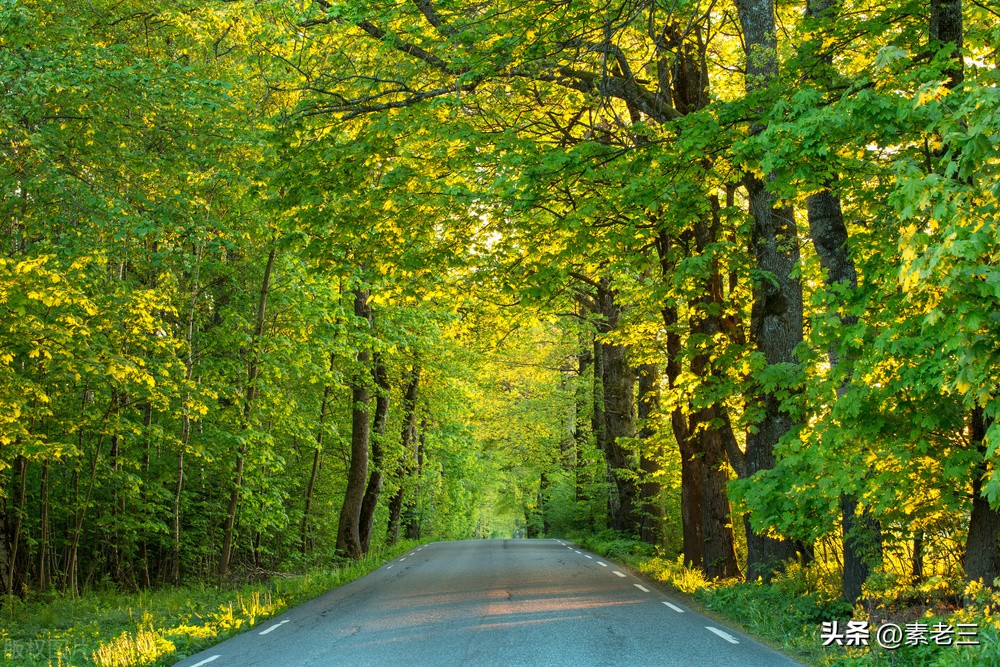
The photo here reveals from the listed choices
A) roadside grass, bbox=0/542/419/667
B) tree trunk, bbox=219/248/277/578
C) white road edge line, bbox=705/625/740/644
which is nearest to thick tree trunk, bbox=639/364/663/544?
roadside grass, bbox=0/542/419/667

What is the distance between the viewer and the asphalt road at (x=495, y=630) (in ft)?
27.7

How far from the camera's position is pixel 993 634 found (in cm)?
666

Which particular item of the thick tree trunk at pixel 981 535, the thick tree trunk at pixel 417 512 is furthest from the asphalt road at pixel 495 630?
the thick tree trunk at pixel 417 512

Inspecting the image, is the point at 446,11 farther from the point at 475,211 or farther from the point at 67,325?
the point at 67,325

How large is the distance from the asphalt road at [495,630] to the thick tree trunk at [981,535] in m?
2.10

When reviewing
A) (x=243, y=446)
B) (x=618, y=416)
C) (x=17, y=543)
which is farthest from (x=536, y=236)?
(x=618, y=416)

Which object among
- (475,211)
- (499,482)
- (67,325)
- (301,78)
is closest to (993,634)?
(475,211)

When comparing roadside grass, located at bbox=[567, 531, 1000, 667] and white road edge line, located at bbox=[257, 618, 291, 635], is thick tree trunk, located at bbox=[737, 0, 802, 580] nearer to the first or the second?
roadside grass, located at bbox=[567, 531, 1000, 667]

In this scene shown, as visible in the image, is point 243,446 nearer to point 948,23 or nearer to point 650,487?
point 650,487

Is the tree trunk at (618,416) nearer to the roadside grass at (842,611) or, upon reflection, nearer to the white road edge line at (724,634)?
the roadside grass at (842,611)

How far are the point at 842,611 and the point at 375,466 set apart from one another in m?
18.1

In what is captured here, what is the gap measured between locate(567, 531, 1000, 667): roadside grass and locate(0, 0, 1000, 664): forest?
0.32 feet

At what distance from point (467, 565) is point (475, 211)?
11.7 metres

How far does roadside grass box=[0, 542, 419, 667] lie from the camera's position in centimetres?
873
